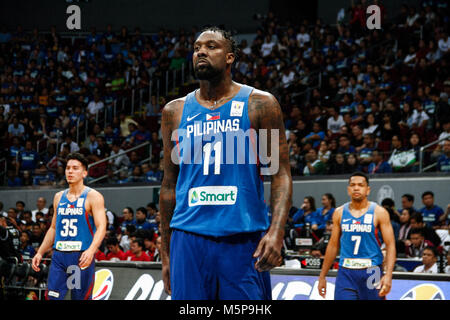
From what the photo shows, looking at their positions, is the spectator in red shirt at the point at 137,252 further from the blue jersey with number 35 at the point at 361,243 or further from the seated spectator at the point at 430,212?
the seated spectator at the point at 430,212

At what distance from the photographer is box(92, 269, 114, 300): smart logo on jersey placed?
1055 cm

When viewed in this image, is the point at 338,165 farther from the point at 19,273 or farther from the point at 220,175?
the point at 220,175

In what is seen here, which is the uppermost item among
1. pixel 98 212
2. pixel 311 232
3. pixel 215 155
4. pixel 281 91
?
pixel 281 91

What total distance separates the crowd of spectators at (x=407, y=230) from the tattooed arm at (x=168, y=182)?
6.11 m

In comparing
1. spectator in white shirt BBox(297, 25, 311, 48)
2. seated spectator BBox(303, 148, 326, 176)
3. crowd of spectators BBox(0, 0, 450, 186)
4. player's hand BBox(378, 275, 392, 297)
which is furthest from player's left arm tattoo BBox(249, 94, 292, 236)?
spectator in white shirt BBox(297, 25, 311, 48)

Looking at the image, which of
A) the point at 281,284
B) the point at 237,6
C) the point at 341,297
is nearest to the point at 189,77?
the point at 237,6

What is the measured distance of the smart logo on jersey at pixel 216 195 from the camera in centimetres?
351

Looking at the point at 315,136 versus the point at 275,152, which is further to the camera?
the point at 315,136

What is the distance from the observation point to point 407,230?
10.6 meters

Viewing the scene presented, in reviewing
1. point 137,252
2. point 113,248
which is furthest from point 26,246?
point 137,252

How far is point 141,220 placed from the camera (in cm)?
A: 1379

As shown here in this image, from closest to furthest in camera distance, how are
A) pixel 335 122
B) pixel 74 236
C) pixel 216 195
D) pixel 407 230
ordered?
1. pixel 216 195
2. pixel 74 236
3. pixel 407 230
4. pixel 335 122

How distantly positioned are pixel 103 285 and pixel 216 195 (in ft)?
24.9

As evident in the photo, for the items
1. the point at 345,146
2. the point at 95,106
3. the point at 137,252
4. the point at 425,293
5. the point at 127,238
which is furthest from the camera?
the point at 95,106
